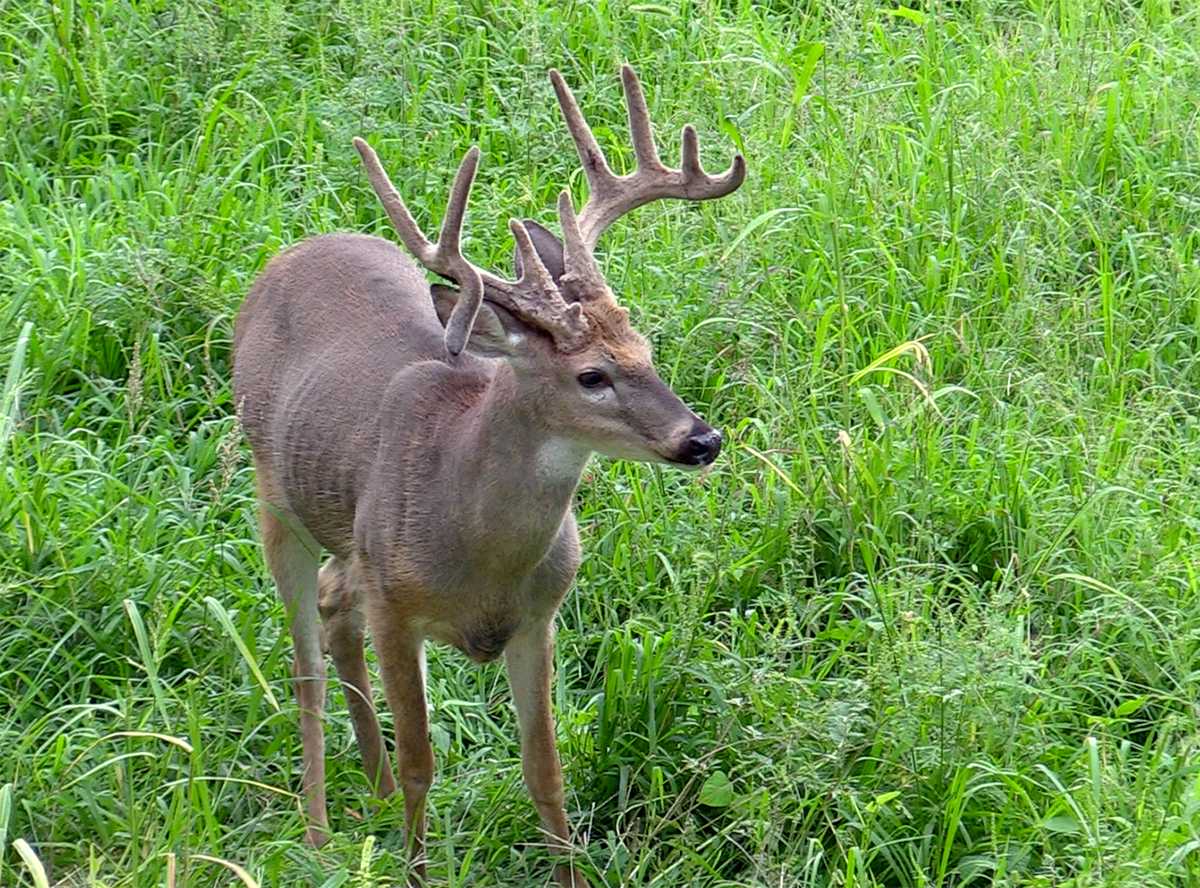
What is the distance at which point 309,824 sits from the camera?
4.36m

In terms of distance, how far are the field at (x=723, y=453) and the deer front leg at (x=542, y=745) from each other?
11 cm

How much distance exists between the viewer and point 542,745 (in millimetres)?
4488

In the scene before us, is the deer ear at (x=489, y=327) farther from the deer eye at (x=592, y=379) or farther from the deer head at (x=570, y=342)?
the deer eye at (x=592, y=379)

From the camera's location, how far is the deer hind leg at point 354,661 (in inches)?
190

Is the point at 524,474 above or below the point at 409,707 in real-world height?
above

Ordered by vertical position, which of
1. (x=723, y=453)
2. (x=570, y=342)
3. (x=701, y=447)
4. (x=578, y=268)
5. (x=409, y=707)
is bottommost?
(x=409, y=707)

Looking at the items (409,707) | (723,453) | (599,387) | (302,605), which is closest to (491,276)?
(599,387)

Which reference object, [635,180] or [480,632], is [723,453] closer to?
[635,180]

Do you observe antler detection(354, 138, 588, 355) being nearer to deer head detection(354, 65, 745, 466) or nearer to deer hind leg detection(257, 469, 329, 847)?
deer head detection(354, 65, 745, 466)

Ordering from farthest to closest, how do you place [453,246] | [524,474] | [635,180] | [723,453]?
[723,453]
[635,180]
[524,474]
[453,246]

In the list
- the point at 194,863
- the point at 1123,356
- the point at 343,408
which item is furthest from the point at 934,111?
the point at 194,863

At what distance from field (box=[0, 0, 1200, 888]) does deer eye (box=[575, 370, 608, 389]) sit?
2.68 ft

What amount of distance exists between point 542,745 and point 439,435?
770 mm

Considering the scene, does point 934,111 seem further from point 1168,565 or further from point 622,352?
point 622,352
